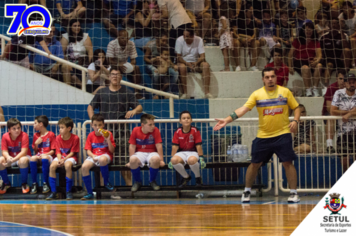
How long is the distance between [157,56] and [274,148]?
3818 millimetres

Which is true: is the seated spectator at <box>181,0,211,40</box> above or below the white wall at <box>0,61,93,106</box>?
above

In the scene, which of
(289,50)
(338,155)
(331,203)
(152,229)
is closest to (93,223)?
(152,229)

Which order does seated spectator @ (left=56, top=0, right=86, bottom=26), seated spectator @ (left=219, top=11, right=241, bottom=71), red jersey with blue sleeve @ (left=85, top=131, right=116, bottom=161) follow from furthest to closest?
seated spectator @ (left=56, top=0, right=86, bottom=26)
seated spectator @ (left=219, top=11, right=241, bottom=71)
red jersey with blue sleeve @ (left=85, top=131, right=116, bottom=161)

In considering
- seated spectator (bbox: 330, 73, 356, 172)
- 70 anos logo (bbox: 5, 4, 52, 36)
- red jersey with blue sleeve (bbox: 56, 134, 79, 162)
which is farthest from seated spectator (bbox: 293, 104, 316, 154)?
70 anos logo (bbox: 5, 4, 52, 36)

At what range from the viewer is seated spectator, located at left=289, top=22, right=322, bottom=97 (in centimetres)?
864

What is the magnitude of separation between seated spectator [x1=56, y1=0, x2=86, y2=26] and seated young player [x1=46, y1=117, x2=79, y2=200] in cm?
309

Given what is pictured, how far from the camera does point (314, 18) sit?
9.12m

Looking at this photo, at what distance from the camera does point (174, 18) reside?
907 cm

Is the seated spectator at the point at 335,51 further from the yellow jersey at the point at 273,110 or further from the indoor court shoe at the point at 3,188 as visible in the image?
the indoor court shoe at the point at 3,188

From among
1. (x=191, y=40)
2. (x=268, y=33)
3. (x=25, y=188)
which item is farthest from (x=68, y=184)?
(x=268, y=33)

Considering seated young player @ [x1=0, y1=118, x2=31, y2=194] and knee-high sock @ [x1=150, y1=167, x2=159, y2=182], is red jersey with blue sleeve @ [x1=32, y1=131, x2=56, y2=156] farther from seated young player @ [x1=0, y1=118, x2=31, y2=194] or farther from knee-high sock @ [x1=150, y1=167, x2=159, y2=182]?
knee-high sock @ [x1=150, y1=167, x2=159, y2=182]

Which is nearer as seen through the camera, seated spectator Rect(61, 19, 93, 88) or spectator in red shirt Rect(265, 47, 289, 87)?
spectator in red shirt Rect(265, 47, 289, 87)

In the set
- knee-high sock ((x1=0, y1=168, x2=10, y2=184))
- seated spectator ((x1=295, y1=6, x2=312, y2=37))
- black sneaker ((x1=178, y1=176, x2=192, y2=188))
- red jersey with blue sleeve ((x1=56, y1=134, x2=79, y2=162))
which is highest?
seated spectator ((x1=295, y1=6, x2=312, y2=37))

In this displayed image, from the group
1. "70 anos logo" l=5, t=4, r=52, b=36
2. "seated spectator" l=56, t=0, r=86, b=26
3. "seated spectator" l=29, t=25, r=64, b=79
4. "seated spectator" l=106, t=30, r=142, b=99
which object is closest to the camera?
"seated spectator" l=106, t=30, r=142, b=99
